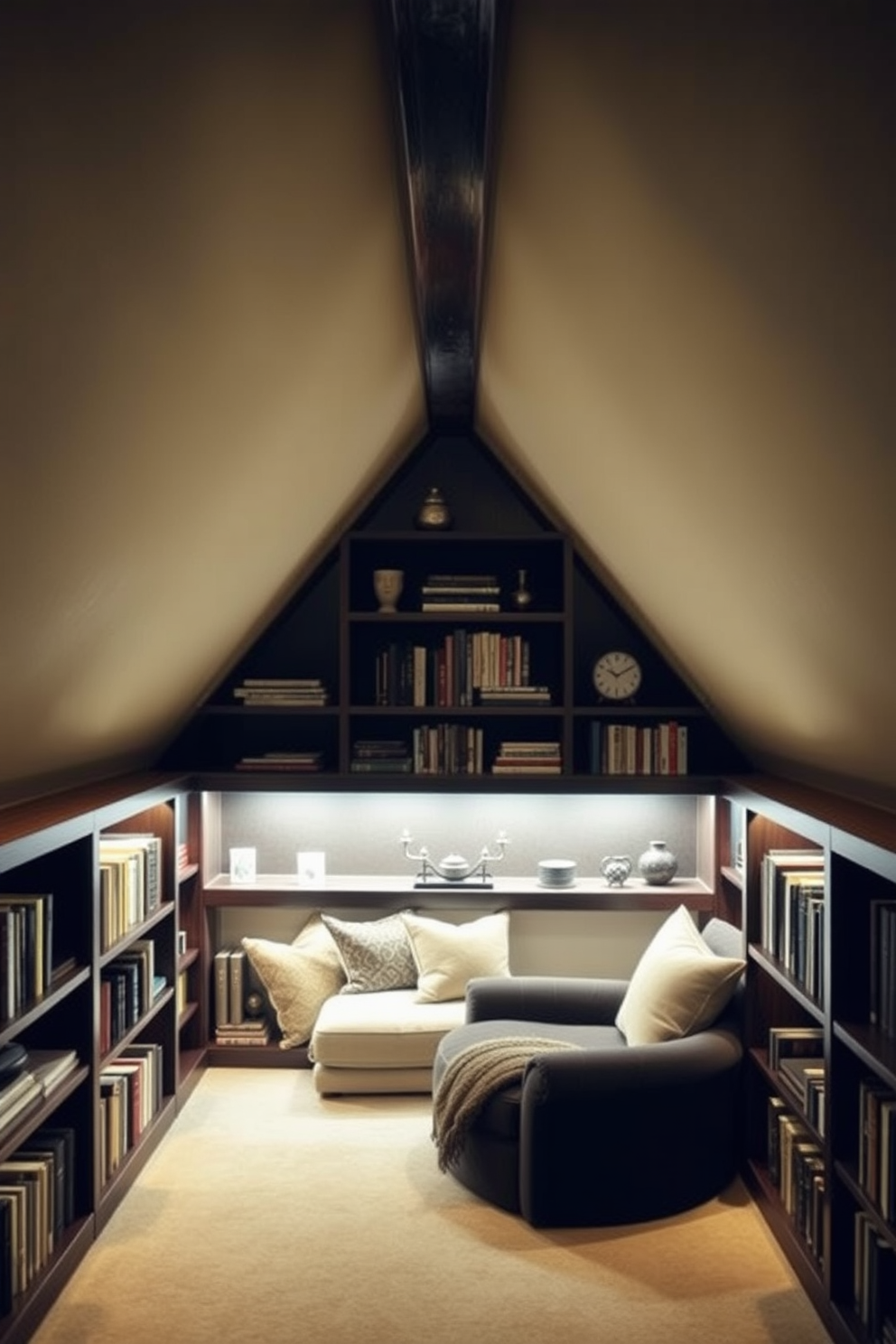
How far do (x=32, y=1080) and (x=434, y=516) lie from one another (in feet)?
9.82

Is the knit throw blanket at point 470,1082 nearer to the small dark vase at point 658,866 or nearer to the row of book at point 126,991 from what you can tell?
the row of book at point 126,991

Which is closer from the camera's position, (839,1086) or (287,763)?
(839,1086)

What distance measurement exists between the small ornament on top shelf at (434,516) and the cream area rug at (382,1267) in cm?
258

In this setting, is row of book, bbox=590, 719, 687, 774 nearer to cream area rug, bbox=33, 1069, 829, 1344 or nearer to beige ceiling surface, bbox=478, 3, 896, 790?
beige ceiling surface, bbox=478, 3, 896, 790

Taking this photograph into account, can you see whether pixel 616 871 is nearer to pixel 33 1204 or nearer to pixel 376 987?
pixel 376 987

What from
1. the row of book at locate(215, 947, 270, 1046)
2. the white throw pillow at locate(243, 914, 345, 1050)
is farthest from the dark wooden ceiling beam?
the row of book at locate(215, 947, 270, 1046)

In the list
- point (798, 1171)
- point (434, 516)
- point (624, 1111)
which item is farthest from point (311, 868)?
point (798, 1171)

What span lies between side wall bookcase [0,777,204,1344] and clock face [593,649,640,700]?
199 cm

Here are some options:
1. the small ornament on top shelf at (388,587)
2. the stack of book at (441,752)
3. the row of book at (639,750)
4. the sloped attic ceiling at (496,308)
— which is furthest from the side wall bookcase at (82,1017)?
the row of book at (639,750)

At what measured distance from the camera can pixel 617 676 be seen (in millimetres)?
5441

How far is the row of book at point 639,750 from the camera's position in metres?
5.30

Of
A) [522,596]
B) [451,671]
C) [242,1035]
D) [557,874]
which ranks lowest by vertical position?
[242,1035]

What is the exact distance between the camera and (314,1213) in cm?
386

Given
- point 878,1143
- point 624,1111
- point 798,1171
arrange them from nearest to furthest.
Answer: point 878,1143 → point 798,1171 → point 624,1111
